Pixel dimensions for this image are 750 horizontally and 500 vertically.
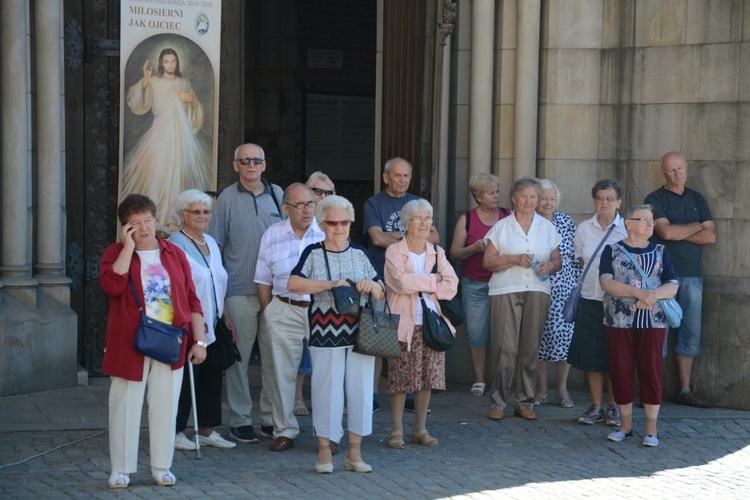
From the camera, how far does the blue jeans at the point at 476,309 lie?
9219mm

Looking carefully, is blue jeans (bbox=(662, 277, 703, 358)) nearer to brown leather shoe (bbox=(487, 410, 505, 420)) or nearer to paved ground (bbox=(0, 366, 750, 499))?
paved ground (bbox=(0, 366, 750, 499))

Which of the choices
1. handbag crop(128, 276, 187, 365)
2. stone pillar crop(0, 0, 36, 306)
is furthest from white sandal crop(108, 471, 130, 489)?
stone pillar crop(0, 0, 36, 306)

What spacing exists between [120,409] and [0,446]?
1238mm

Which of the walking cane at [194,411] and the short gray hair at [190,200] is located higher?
the short gray hair at [190,200]

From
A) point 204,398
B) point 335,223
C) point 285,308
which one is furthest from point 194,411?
point 335,223

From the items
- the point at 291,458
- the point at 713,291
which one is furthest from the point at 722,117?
the point at 291,458

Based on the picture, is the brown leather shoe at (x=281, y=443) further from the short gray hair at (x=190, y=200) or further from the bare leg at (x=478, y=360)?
the bare leg at (x=478, y=360)

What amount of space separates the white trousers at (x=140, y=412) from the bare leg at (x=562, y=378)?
3428 mm

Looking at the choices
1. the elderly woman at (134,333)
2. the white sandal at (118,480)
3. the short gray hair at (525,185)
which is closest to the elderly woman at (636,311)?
the short gray hair at (525,185)

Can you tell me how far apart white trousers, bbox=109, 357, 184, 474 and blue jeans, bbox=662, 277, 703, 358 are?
4265mm

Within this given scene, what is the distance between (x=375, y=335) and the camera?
6.96 metres

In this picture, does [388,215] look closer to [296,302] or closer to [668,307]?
[296,302]

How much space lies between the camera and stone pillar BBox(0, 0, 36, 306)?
28.7 feet

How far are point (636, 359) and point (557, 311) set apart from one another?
3.55 feet
